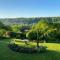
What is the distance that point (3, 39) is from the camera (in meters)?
12.7

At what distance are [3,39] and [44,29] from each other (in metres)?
3.68

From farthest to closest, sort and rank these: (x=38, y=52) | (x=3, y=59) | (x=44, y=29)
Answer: (x=44, y=29), (x=38, y=52), (x=3, y=59)

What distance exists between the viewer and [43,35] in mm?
12250

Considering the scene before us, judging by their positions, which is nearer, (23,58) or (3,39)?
(23,58)

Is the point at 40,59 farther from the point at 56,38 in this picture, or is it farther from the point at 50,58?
the point at 56,38

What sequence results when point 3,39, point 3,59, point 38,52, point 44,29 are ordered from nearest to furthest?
1. point 3,59
2. point 38,52
3. point 44,29
4. point 3,39

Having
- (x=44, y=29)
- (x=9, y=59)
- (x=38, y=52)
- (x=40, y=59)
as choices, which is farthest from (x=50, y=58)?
(x=44, y=29)

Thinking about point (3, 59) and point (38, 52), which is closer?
point (3, 59)

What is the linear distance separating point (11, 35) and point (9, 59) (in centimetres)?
607

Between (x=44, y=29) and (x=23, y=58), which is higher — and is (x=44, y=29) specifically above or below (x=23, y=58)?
above

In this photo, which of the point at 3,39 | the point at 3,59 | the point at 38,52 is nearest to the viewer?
the point at 3,59

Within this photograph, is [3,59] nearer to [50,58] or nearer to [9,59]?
[9,59]

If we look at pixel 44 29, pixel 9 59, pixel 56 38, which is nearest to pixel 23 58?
pixel 9 59

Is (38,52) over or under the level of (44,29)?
under
